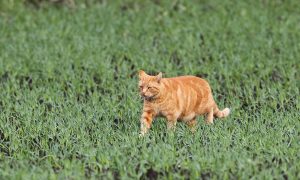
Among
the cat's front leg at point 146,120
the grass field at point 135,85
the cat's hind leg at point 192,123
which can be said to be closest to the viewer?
the grass field at point 135,85

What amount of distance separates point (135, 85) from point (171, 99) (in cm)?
218

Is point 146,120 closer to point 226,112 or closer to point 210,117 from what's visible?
point 210,117

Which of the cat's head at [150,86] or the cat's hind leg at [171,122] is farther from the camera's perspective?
the cat's hind leg at [171,122]

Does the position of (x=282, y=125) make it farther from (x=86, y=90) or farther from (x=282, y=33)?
(x=282, y=33)

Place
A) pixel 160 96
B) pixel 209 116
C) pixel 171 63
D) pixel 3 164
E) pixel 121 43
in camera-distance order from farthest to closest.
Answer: pixel 121 43 < pixel 171 63 < pixel 209 116 < pixel 160 96 < pixel 3 164

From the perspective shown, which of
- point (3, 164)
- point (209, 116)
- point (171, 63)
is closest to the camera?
point (3, 164)

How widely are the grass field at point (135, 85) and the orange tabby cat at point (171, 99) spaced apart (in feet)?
0.50

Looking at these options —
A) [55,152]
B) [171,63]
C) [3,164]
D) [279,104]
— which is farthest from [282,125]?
[171,63]

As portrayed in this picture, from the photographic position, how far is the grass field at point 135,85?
5875 millimetres

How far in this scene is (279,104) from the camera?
8.05m

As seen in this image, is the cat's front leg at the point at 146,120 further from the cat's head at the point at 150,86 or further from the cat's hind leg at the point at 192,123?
the cat's hind leg at the point at 192,123

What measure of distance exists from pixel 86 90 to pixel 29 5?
5.02 m

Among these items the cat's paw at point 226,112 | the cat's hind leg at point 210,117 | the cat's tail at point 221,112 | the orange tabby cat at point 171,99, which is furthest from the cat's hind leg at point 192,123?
the cat's paw at point 226,112

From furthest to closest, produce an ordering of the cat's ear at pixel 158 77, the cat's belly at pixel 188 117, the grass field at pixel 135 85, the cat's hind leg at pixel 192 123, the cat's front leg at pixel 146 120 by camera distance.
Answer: the cat's hind leg at pixel 192 123
the cat's belly at pixel 188 117
the cat's front leg at pixel 146 120
the cat's ear at pixel 158 77
the grass field at pixel 135 85
